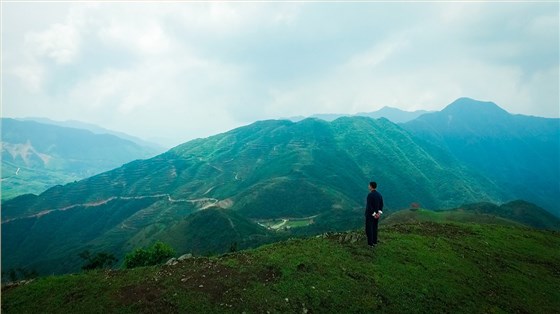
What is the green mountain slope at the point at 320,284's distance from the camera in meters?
16.3

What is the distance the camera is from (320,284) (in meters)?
18.1

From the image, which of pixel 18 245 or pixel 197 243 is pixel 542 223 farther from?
pixel 18 245

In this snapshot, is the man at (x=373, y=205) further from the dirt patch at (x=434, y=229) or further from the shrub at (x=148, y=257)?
the shrub at (x=148, y=257)

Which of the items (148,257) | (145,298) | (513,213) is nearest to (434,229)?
(145,298)

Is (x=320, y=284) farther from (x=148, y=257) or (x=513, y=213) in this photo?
(x=513, y=213)

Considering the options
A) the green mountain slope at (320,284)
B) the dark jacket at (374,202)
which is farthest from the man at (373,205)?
the green mountain slope at (320,284)

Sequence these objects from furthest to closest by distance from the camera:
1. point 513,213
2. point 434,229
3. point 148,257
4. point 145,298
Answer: point 513,213, point 148,257, point 434,229, point 145,298

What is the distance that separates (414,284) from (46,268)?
547ft

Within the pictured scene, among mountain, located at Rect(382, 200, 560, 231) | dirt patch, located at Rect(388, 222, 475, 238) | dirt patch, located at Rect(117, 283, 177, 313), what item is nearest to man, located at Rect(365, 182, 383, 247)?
dirt patch, located at Rect(388, 222, 475, 238)

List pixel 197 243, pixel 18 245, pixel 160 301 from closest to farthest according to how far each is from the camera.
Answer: pixel 160 301 < pixel 197 243 < pixel 18 245

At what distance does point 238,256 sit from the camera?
21.0 meters

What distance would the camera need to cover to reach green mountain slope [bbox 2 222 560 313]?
53.6 ft

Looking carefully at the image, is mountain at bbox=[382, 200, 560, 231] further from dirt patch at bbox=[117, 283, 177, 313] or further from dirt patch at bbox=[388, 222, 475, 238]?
dirt patch at bbox=[117, 283, 177, 313]

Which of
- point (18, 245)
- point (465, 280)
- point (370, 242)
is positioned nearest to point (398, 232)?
point (370, 242)
